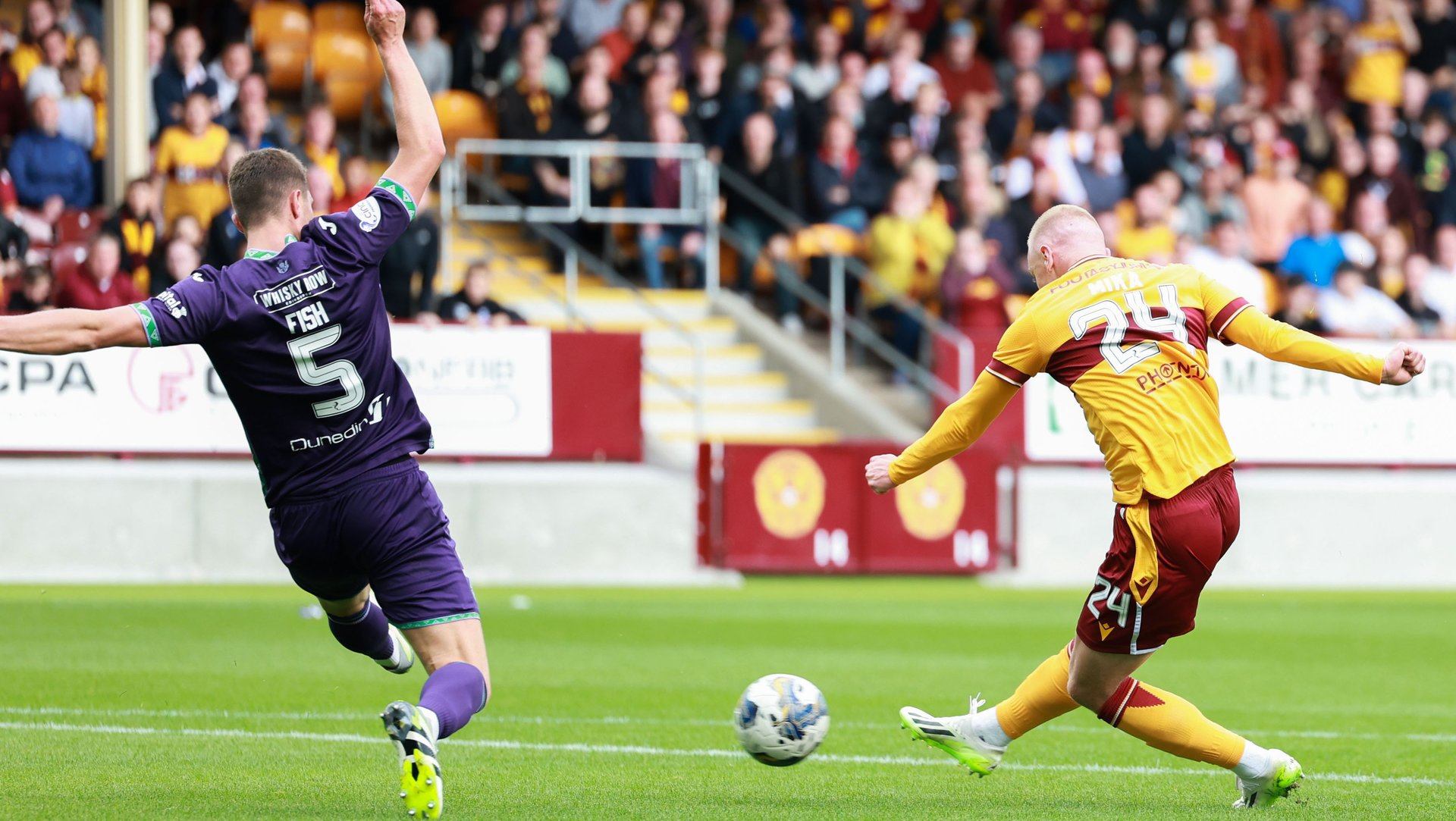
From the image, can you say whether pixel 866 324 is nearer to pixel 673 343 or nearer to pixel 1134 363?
pixel 673 343

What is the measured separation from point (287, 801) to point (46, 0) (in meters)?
13.7

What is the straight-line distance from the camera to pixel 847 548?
17703mm

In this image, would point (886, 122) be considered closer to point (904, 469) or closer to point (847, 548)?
point (847, 548)

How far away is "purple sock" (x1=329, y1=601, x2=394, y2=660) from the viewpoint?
284 inches

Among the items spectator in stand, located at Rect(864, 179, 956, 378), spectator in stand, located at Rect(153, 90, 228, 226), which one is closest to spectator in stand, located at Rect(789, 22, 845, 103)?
spectator in stand, located at Rect(864, 179, 956, 378)

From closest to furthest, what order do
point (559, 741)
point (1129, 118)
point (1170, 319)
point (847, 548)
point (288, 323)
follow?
point (288, 323) → point (1170, 319) → point (559, 741) → point (847, 548) → point (1129, 118)

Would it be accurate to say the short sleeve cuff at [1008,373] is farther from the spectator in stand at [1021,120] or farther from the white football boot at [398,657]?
the spectator in stand at [1021,120]

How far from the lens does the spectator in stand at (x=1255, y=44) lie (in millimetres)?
23734

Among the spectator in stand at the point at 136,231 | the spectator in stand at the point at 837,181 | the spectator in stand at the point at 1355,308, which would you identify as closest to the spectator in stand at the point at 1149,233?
the spectator in stand at the point at 1355,308

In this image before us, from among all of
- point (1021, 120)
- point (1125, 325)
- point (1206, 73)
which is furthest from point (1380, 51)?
point (1125, 325)

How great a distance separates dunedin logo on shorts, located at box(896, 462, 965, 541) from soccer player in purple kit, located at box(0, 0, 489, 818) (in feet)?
37.6

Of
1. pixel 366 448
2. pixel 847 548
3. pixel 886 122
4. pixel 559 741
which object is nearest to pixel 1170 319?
pixel 366 448

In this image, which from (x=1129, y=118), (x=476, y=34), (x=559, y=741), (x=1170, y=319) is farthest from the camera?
(x=1129, y=118)

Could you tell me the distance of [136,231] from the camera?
1658 cm
